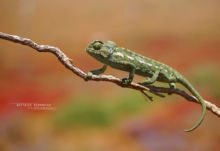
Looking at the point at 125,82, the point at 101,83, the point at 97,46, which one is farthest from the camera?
Answer: the point at 101,83

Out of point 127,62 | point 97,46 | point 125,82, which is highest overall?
point 97,46

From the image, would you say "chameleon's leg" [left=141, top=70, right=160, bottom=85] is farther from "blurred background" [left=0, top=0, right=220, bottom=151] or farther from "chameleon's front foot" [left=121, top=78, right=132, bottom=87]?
"blurred background" [left=0, top=0, right=220, bottom=151]

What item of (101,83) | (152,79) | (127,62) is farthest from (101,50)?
(101,83)

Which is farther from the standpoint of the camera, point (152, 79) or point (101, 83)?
point (101, 83)

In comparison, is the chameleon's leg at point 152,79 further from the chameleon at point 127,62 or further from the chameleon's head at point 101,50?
the chameleon's head at point 101,50

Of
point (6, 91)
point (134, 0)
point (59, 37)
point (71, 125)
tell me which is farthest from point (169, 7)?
point (6, 91)

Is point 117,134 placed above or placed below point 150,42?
below

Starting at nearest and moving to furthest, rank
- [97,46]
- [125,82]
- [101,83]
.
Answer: [125,82]
[97,46]
[101,83]

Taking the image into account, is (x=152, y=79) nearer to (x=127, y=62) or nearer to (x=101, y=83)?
(x=127, y=62)

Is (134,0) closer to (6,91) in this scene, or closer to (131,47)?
(131,47)
